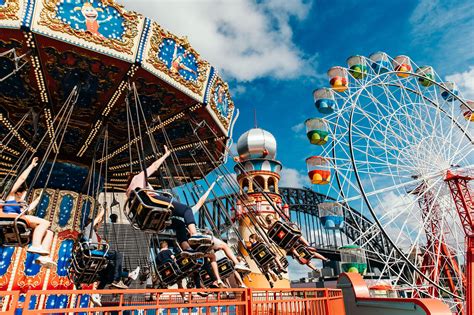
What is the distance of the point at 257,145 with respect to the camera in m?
23.0

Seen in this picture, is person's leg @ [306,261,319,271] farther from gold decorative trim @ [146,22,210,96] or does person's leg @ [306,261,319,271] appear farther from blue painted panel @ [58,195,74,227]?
blue painted panel @ [58,195,74,227]

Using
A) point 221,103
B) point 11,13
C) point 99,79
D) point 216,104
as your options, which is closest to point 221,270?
point 216,104

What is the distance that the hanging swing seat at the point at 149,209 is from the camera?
496 cm

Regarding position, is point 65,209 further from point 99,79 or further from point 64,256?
point 99,79

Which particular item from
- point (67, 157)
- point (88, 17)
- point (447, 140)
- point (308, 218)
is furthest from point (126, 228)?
point (308, 218)

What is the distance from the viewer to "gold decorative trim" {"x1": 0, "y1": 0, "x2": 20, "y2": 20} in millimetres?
5523

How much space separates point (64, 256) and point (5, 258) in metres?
1.22

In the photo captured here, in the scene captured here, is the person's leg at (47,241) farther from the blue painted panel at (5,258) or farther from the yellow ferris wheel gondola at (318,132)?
the yellow ferris wheel gondola at (318,132)

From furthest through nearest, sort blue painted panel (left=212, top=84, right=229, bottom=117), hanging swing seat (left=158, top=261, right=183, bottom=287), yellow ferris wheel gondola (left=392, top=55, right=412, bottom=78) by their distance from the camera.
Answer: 1. yellow ferris wheel gondola (left=392, top=55, right=412, bottom=78)
2. blue painted panel (left=212, top=84, right=229, bottom=117)
3. hanging swing seat (left=158, top=261, right=183, bottom=287)

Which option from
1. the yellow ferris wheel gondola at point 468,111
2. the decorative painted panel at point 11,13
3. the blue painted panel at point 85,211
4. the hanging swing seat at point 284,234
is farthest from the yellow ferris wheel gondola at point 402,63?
the decorative painted panel at point 11,13

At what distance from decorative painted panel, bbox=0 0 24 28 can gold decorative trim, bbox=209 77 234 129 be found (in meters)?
4.13

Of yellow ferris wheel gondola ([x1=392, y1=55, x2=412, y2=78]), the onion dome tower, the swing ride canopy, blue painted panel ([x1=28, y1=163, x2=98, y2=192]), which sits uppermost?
yellow ferris wheel gondola ([x1=392, y1=55, x2=412, y2=78])

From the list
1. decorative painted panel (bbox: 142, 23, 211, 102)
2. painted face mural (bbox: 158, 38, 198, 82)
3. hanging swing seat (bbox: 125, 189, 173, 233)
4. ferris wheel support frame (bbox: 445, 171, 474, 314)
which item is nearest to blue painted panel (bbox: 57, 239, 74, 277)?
hanging swing seat (bbox: 125, 189, 173, 233)

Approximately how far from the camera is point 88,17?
6156mm
